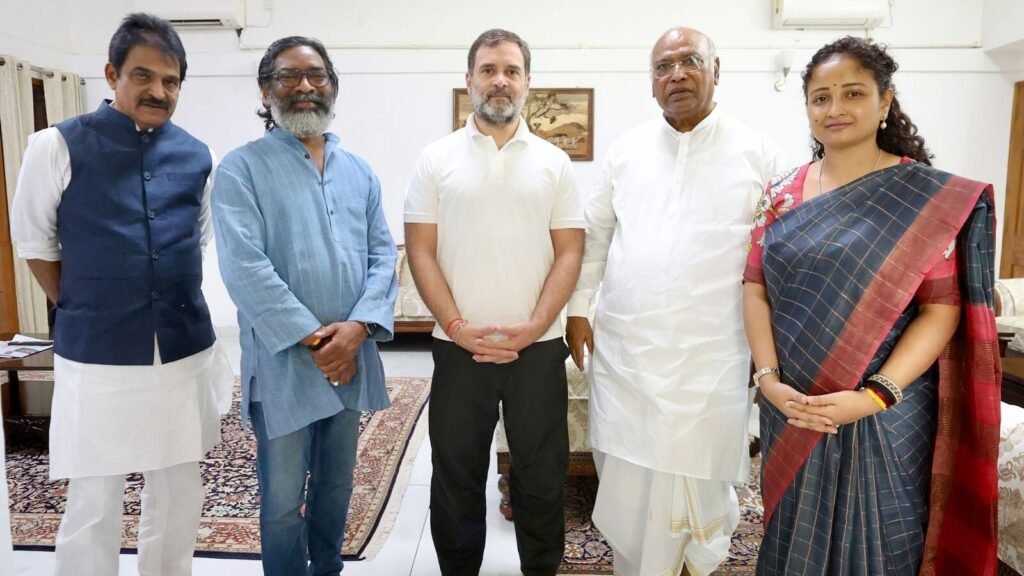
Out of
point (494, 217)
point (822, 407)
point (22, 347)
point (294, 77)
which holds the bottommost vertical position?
point (22, 347)

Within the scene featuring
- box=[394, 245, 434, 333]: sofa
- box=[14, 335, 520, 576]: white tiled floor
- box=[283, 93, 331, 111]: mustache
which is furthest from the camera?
box=[394, 245, 434, 333]: sofa

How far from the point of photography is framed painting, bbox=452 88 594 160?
18.6 ft

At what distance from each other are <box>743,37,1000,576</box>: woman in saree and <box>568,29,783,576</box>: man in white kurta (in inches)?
9.0

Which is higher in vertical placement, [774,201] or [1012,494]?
[774,201]

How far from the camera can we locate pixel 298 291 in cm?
166

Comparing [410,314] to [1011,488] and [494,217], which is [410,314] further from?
[1011,488]

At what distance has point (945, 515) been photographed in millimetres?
1409

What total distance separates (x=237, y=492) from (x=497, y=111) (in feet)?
6.49

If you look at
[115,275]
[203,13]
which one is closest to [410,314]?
[203,13]

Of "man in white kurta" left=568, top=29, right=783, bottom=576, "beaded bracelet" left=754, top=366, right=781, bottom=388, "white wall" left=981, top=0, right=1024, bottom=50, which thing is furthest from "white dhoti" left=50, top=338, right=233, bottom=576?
"white wall" left=981, top=0, right=1024, bottom=50

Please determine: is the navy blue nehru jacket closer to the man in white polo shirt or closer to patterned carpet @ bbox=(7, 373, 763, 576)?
the man in white polo shirt

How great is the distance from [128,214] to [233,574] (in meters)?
1.22

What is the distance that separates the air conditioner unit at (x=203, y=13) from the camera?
554 cm

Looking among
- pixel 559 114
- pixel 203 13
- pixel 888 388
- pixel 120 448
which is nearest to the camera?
pixel 888 388
